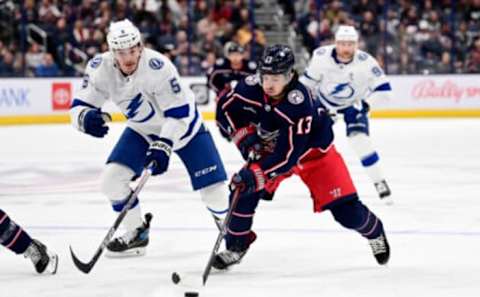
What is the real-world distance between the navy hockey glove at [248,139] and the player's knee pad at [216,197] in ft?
2.19

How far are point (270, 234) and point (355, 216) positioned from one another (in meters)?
1.20

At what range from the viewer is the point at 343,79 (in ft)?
24.9

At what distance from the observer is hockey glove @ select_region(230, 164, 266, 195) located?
429 centimetres

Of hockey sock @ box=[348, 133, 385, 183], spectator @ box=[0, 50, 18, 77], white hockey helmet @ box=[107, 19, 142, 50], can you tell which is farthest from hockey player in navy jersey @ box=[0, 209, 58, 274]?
spectator @ box=[0, 50, 18, 77]

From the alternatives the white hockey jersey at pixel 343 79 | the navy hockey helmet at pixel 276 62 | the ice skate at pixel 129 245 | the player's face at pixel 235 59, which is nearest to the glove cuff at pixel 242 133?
the navy hockey helmet at pixel 276 62

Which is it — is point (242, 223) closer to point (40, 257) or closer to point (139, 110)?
point (139, 110)

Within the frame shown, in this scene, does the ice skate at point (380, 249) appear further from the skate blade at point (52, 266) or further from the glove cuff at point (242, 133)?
the skate blade at point (52, 266)

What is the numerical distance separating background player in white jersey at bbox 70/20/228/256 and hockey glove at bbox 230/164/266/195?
1.66 feet

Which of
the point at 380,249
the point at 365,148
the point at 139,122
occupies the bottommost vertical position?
the point at 365,148

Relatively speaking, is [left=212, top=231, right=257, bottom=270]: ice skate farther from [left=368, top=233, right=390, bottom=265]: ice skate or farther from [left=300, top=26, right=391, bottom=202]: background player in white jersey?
[left=300, top=26, right=391, bottom=202]: background player in white jersey

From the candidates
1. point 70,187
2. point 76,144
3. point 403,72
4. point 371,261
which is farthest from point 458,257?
point 403,72

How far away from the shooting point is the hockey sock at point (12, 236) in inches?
177

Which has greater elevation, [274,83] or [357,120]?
[274,83]

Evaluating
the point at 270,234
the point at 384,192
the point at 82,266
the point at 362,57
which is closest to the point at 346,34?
the point at 362,57
